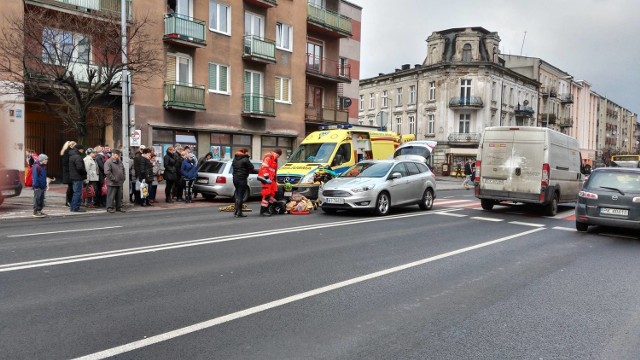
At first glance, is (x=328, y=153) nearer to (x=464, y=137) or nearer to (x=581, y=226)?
(x=581, y=226)

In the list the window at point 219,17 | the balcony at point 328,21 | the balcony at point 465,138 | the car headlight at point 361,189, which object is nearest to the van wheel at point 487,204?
the car headlight at point 361,189

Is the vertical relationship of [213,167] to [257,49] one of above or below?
below

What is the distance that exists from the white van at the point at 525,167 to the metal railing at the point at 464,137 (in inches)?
1563

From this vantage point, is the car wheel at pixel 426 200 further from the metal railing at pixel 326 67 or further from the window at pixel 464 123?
the window at pixel 464 123

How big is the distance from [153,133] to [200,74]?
4.02 metres

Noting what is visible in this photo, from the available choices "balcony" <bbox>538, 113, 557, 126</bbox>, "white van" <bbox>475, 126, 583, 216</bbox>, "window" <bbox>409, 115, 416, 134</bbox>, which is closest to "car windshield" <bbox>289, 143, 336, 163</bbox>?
"white van" <bbox>475, 126, 583, 216</bbox>

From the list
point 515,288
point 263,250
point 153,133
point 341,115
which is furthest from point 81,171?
point 341,115

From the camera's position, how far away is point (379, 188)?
1324cm

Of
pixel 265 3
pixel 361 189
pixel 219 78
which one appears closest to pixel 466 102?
pixel 265 3

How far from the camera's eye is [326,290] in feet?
19.2

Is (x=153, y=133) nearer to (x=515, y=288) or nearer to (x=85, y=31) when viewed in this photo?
(x=85, y=31)

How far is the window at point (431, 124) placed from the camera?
5699 cm

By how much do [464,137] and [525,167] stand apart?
42047 mm

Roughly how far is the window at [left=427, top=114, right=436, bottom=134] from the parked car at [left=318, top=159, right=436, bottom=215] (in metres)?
43.0
